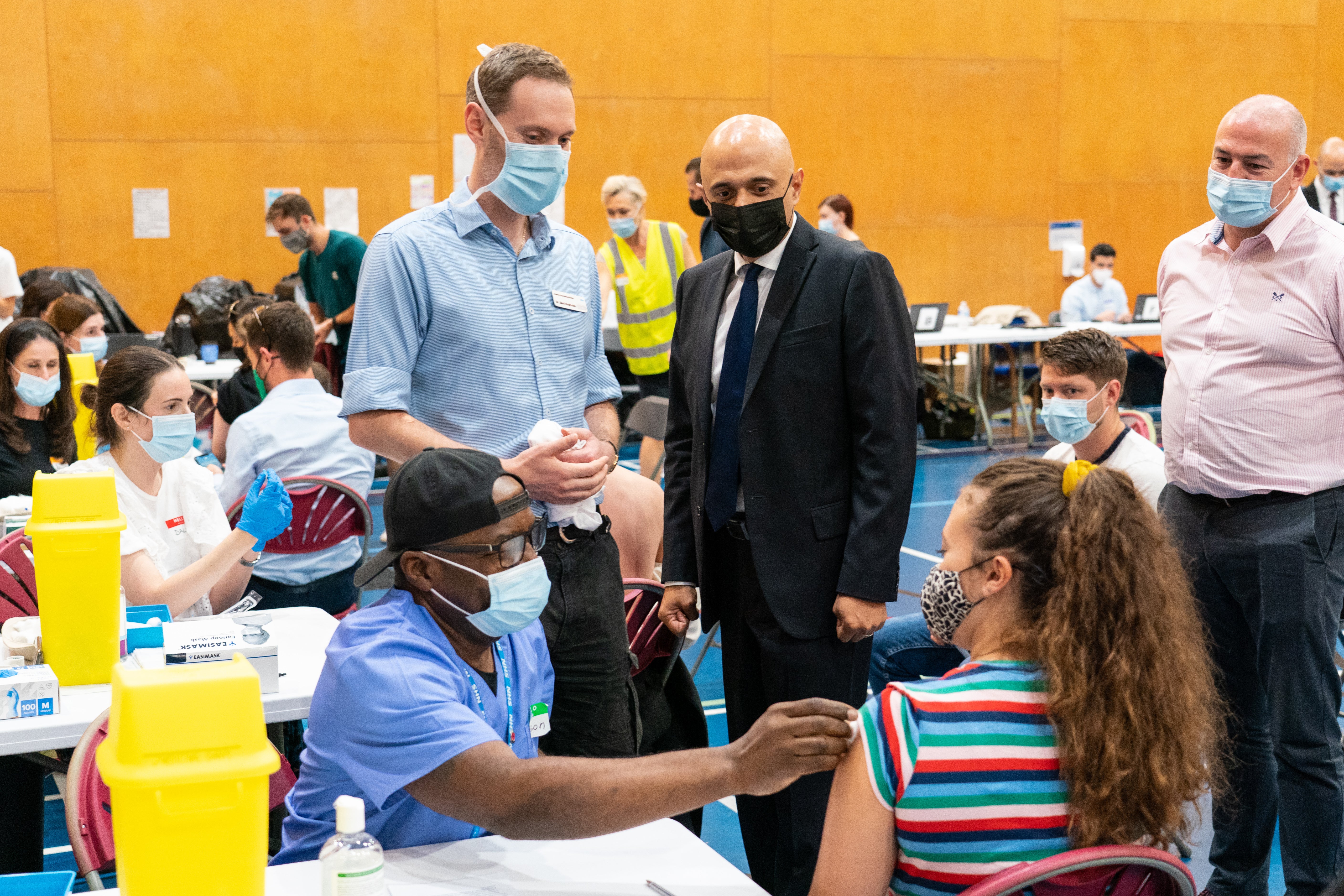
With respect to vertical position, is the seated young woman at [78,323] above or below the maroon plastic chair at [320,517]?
above

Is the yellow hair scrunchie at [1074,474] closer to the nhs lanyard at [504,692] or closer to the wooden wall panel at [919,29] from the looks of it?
the nhs lanyard at [504,692]

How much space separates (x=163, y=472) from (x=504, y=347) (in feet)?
4.92

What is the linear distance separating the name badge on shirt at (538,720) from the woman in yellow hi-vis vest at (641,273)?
5378mm

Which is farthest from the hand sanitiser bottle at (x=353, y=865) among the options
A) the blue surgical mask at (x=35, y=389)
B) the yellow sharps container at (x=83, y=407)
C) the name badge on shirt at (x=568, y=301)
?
the yellow sharps container at (x=83, y=407)

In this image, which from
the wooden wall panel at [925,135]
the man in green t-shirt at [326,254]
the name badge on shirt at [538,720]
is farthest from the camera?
the wooden wall panel at [925,135]

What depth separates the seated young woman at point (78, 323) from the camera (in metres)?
6.04

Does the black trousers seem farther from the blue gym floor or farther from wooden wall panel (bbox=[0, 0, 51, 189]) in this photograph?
wooden wall panel (bbox=[0, 0, 51, 189])

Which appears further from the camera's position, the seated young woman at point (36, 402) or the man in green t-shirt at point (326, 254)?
the man in green t-shirt at point (326, 254)

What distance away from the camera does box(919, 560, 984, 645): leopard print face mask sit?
5.82 feet

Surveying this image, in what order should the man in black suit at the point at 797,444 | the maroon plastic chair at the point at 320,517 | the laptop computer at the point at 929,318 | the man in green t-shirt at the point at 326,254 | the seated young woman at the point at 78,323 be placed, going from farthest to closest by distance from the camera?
1. the laptop computer at the point at 929,318
2. the man in green t-shirt at the point at 326,254
3. the seated young woman at the point at 78,323
4. the maroon plastic chair at the point at 320,517
5. the man in black suit at the point at 797,444

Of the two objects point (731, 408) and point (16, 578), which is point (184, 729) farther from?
point (16, 578)

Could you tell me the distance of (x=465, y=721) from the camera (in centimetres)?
164

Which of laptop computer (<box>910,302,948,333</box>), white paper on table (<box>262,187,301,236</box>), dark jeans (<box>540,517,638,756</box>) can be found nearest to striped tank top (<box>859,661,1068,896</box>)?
dark jeans (<box>540,517,638,756</box>)

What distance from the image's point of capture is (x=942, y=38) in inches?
476
